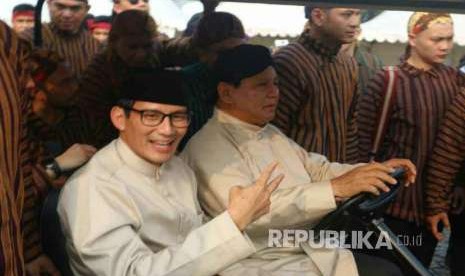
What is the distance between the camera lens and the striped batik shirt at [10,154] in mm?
1763

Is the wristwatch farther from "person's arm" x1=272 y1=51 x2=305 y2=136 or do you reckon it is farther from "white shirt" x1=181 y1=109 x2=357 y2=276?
"person's arm" x1=272 y1=51 x2=305 y2=136

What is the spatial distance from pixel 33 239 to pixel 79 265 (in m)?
0.17

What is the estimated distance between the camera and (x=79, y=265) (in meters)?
2.15

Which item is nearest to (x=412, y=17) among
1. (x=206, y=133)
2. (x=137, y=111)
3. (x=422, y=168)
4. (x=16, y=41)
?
(x=422, y=168)

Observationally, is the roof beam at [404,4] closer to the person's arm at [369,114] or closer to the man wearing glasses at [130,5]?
the man wearing glasses at [130,5]

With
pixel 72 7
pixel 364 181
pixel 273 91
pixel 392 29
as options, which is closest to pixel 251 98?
pixel 273 91

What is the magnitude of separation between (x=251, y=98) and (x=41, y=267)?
0.99 meters

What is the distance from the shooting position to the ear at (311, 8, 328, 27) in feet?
9.74

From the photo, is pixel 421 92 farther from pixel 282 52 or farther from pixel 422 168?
pixel 282 52

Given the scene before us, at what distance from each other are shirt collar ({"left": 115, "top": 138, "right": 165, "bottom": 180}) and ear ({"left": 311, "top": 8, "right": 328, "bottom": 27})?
3.27 feet

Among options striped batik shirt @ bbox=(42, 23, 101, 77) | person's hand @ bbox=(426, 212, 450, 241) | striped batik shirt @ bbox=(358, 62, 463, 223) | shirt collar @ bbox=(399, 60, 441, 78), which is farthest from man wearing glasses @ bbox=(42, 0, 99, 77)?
person's hand @ bbox=(426, 212, 450, 241)

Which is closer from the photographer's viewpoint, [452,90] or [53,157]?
[53,157]

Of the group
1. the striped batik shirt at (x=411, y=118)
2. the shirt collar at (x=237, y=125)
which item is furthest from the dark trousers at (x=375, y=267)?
the striped batik shirt at (x=411, y=118)

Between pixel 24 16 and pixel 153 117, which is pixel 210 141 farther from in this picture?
pixel 24 16
